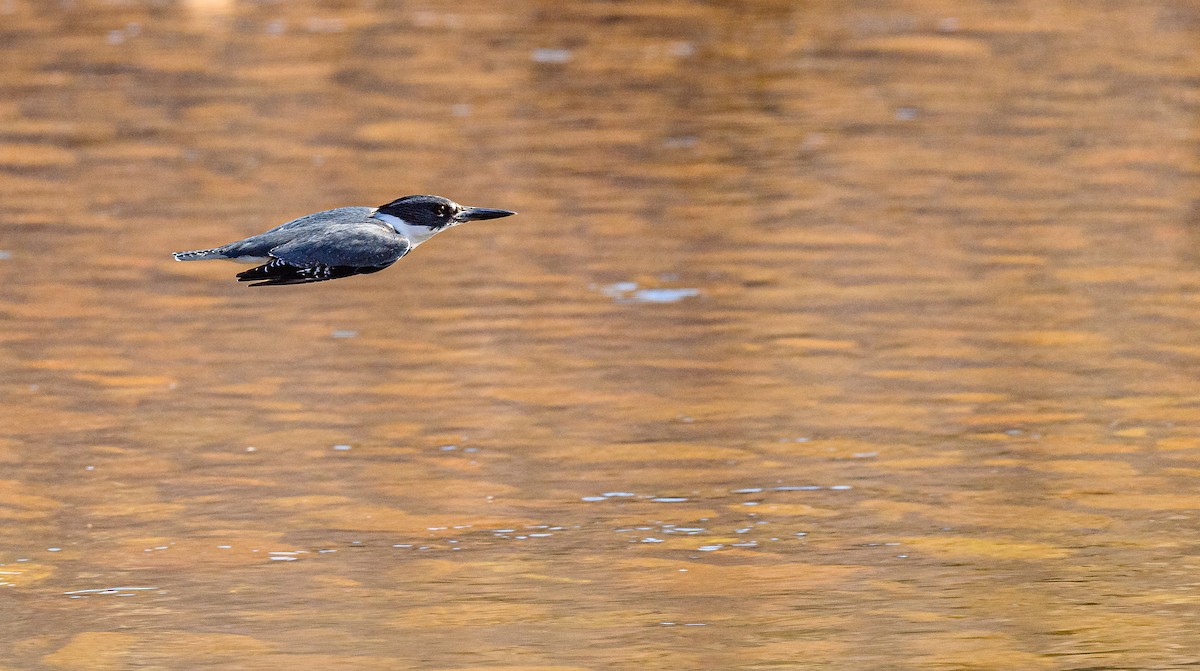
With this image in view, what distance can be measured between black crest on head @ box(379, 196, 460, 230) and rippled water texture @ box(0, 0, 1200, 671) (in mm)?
1949

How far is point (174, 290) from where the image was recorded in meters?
10.7

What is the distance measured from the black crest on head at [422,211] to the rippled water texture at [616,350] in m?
1.95

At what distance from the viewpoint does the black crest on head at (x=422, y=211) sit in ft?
15.4

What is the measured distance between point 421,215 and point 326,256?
283 millimetres

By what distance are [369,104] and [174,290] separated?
3.79m

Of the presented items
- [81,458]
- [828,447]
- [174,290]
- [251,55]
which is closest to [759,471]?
[828,447]

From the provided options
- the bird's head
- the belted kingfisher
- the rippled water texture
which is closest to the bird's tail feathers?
the belted kingfisher

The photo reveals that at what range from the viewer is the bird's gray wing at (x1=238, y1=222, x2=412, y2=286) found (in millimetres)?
4516

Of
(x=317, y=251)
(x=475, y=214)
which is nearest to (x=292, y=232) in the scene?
(x=317, y=251)

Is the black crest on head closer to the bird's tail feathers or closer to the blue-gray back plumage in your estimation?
the blue-gray back plumage

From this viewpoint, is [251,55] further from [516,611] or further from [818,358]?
[516,611]

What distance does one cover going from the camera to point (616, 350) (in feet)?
31.8

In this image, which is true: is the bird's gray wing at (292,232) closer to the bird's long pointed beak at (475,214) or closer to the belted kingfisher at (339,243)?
the belted kingfisher at (339,243)

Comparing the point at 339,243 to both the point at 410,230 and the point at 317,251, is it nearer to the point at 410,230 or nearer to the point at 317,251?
the point at 317,251
